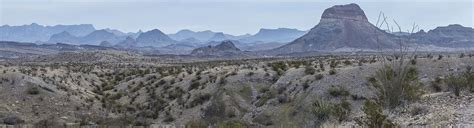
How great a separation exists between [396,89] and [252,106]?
15.8 metres

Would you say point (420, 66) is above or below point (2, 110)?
above

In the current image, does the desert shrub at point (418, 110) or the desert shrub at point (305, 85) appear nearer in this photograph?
the desert shrub at point (418, 110)

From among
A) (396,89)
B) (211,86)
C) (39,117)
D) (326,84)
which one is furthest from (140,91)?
(396,89)

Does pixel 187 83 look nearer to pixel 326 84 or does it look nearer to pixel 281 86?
pixel 281 86

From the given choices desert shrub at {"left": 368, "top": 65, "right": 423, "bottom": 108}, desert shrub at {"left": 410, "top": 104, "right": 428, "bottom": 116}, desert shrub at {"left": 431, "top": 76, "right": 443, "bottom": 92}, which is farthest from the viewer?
desert shrub at {"left": 431, "top": 76, "right": 443, "bottom": 92}

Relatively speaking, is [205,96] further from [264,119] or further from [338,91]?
[338,91]

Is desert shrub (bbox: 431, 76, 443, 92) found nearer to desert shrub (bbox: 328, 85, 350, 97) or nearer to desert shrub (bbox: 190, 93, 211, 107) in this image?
desert shrub (bbox: 328, 85, 350, 97)

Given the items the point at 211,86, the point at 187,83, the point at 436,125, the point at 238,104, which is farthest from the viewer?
the point at 187,83

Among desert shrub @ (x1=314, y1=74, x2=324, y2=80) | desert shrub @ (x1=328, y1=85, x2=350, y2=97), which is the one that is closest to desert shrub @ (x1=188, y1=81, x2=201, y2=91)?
desert shrub @ (x1=314, y1=74, x2=324, y2=80)

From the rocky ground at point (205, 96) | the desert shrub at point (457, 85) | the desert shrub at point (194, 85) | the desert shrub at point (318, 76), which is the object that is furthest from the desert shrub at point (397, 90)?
the desert shrub at point (194, 85)

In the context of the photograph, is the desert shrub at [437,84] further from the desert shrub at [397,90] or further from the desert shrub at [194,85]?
the desert shrub at [194,85]

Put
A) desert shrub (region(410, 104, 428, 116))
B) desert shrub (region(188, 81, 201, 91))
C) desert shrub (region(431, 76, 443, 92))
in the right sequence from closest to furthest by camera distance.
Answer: desert shrub (region(410, 104, 428, 116))
desert shrub (region(431, 76, 443, 92))
desert shrub (region(188, 81, 201, 91))

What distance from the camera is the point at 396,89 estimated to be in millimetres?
20969

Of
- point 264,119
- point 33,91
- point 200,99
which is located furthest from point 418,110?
point 33,91
